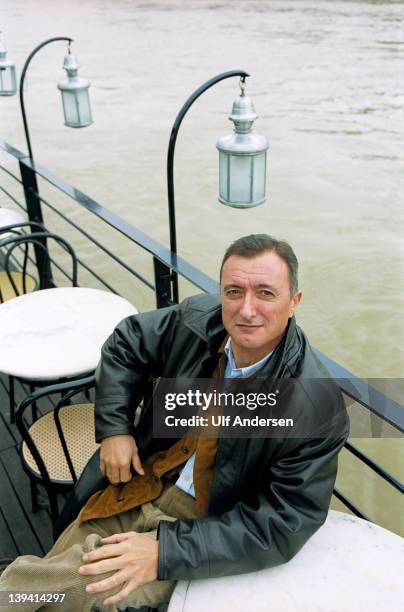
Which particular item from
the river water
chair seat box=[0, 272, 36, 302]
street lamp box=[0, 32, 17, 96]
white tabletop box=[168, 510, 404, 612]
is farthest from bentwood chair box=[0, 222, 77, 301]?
the river water

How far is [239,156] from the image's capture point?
253 cm

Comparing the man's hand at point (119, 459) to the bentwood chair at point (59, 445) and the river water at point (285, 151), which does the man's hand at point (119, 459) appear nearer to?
the bentwood chair at point (59, 445)

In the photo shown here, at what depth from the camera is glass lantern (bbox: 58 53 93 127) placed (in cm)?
387

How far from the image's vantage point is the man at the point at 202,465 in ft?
4.42

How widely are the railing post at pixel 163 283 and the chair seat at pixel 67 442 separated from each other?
0.63m

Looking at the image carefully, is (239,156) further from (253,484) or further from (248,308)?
(253,484)

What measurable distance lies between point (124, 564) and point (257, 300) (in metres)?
0.71

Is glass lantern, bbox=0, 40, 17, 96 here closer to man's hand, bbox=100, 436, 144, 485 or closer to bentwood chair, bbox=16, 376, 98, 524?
bentwood chair, bbox=16, 376, 98, 524

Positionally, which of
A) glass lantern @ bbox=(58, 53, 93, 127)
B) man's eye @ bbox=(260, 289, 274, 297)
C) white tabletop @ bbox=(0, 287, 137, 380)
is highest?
man's eye @ bbox=(260, 289, 274, 297)

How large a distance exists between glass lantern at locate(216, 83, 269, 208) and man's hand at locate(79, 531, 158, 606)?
1678 millimetres

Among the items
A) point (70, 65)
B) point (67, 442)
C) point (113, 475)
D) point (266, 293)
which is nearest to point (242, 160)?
point (266, 293)

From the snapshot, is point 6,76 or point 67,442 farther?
point 6,76

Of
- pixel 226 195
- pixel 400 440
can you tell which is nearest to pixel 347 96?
pixel 400 440

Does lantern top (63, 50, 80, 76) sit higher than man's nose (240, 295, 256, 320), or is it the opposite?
lantern top (63, 50, 80, 76)
